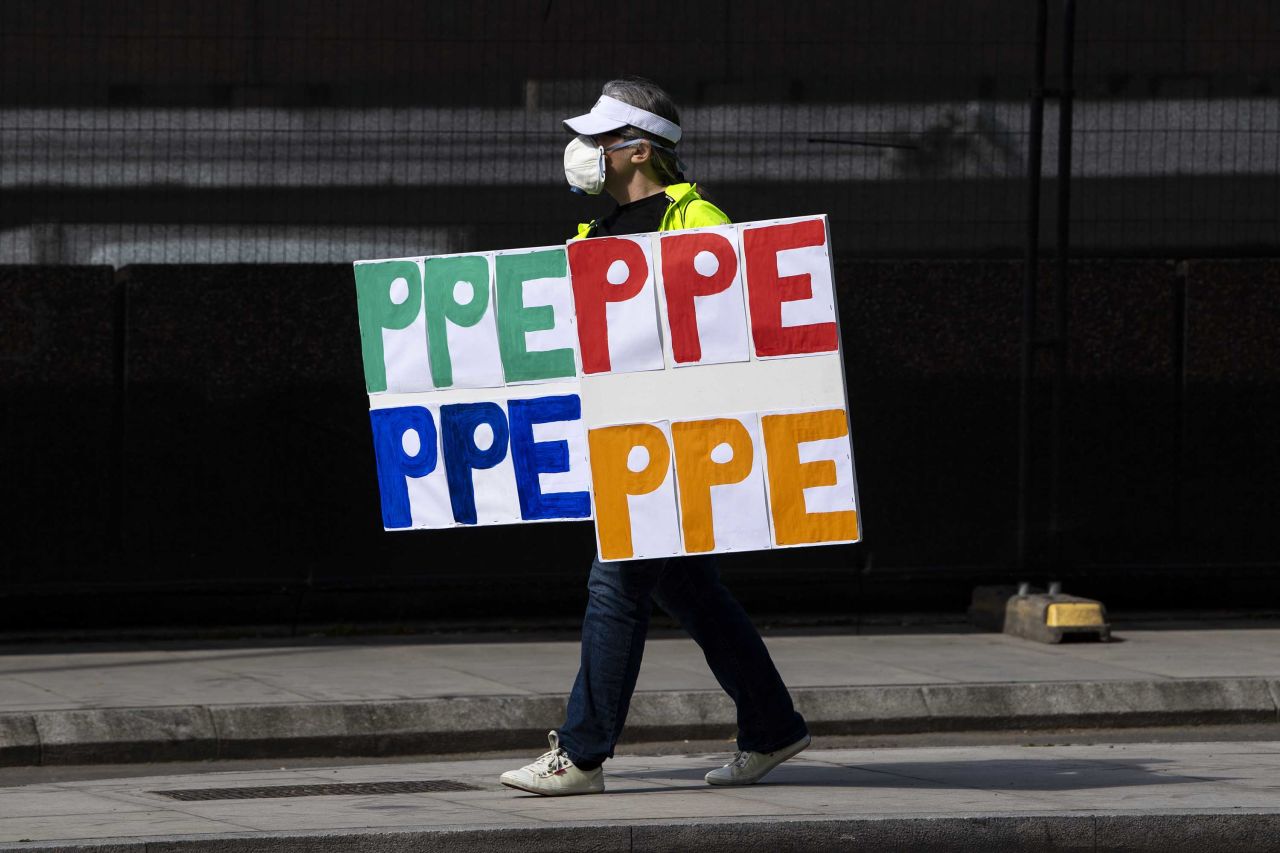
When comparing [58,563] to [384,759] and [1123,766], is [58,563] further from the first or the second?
[1123,766]

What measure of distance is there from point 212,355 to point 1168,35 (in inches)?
191

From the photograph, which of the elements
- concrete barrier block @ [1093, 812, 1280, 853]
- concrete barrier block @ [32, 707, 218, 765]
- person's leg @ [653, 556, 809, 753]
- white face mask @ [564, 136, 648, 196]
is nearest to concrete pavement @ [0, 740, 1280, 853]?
concrete barrier block @ [1093, 812, 1280, 853]

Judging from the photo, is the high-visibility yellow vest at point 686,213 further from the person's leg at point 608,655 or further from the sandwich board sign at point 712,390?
the person's leg at point 608,655

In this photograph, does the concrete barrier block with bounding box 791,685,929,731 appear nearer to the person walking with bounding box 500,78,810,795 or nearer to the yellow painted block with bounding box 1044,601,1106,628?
the yellow painted block with bounding box 1044,601,1106,628

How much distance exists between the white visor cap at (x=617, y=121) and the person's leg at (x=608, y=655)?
1230 mm

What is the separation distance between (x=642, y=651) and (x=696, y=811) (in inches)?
20.2

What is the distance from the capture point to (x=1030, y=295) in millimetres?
10508

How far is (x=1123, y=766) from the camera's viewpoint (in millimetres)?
7188

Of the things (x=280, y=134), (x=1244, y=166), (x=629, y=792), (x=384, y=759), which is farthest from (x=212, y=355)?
(x=1244, y=166)

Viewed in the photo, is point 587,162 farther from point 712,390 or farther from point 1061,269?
point 1061,269

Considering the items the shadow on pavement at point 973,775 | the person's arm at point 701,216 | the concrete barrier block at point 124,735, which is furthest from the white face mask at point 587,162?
the concrete barrier block at point 124,735

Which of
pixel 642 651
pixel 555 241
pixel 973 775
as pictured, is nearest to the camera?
pixel 642 651

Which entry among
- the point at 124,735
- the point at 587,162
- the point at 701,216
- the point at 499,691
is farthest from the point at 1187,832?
the point at 124,735

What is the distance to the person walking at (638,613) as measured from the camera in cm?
620
